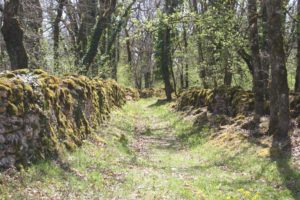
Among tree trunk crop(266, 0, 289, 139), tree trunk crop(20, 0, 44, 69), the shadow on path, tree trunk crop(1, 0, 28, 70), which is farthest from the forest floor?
tree trunk crop(20, 0, 44, 69)

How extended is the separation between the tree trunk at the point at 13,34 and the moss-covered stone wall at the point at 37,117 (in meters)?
1.85

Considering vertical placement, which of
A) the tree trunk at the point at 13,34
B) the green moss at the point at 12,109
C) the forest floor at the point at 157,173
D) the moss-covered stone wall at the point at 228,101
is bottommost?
the forest floor at the point at 157,173

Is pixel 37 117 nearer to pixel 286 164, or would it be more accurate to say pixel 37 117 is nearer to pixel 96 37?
pixel 286 164

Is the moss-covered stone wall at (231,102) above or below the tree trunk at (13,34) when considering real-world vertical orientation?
below

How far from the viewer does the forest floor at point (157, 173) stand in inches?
343

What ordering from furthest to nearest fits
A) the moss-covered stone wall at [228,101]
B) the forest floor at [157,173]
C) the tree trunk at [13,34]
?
the moss-covered stone wall at [228,101]
the tree trunk at [13,34]
the forest floor at [157,173]

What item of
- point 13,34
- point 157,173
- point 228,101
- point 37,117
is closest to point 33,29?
point 13,34

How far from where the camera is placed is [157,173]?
39.2 ft

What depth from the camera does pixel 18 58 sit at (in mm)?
14969

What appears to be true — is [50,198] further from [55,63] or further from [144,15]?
[144,15]

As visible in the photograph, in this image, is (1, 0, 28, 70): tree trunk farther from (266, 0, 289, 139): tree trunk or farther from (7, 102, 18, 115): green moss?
(266, 0, 289, 139): tree trunk

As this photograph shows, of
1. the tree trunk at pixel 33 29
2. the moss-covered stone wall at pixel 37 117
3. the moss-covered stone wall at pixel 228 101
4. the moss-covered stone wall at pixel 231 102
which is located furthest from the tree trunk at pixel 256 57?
the tree trunk at pixel 33 29

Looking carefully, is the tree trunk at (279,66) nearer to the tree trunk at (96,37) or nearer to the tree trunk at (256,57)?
the tree trunk at (256,57)

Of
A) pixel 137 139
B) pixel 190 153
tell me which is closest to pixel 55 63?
pixel 137 139
